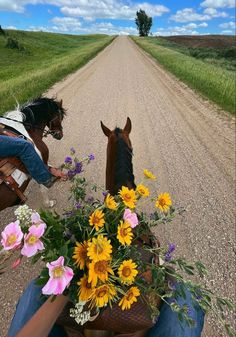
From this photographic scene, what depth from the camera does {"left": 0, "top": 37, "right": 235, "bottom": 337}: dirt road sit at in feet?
12.5

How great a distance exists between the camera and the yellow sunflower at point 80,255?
1.41m

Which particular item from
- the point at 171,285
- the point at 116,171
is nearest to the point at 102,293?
the point at 171,285

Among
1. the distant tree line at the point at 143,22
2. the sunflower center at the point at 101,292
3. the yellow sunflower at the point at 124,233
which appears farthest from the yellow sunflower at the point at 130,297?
the distant tree line at the point at 143,22

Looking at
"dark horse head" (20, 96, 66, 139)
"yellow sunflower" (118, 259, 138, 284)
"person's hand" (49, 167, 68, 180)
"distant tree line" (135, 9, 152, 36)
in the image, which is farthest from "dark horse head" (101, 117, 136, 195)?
"distant tree line" (135, 9, 152, 36)

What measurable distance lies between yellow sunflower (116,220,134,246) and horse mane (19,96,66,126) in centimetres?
344

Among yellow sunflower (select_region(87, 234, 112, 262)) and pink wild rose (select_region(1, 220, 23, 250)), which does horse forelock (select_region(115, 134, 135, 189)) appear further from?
pink wild rose (select_region(1, 220, 23, 250))

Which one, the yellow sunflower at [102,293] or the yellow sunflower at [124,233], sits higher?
the yellow sunflower at [124,233]

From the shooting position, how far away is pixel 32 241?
1.30 meters

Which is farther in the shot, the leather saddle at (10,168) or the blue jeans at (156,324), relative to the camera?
the leather saddle at (10,168)

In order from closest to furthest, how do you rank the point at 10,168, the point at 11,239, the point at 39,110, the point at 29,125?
the point at 11,239 < the point at 10,168 < the point at 29,125 < the point at 39,110

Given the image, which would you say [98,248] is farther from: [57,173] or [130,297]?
[57,173]

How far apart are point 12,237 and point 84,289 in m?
0.42

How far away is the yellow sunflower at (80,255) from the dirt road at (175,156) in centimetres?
219

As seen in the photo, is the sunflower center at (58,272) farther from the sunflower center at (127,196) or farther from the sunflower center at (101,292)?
the sunflower center at (127,196)
